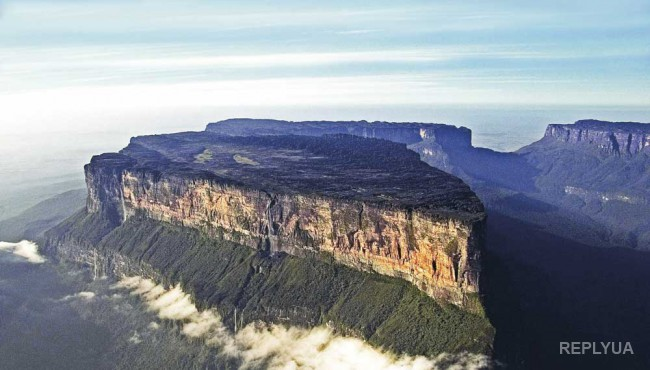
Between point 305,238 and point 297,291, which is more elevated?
point 305,238

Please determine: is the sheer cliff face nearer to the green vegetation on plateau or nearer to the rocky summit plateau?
the rocky summit plateau

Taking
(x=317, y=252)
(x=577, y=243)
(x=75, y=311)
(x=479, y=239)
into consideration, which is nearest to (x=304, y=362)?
(x=317, y=252)

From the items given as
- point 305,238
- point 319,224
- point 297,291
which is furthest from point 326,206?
point 297,291

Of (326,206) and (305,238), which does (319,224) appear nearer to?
(326,206)

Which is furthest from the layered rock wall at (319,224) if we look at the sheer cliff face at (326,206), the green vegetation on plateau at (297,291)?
the green vegetation on plateau at (297,291)

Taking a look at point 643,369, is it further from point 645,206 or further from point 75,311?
point 645,206

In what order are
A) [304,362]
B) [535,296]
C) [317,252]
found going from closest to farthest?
[304,362]
[535,296]
[317,252]

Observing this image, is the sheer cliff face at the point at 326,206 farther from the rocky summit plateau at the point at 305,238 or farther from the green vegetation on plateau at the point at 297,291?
the green vegetation on plateau at the point at 297,291
